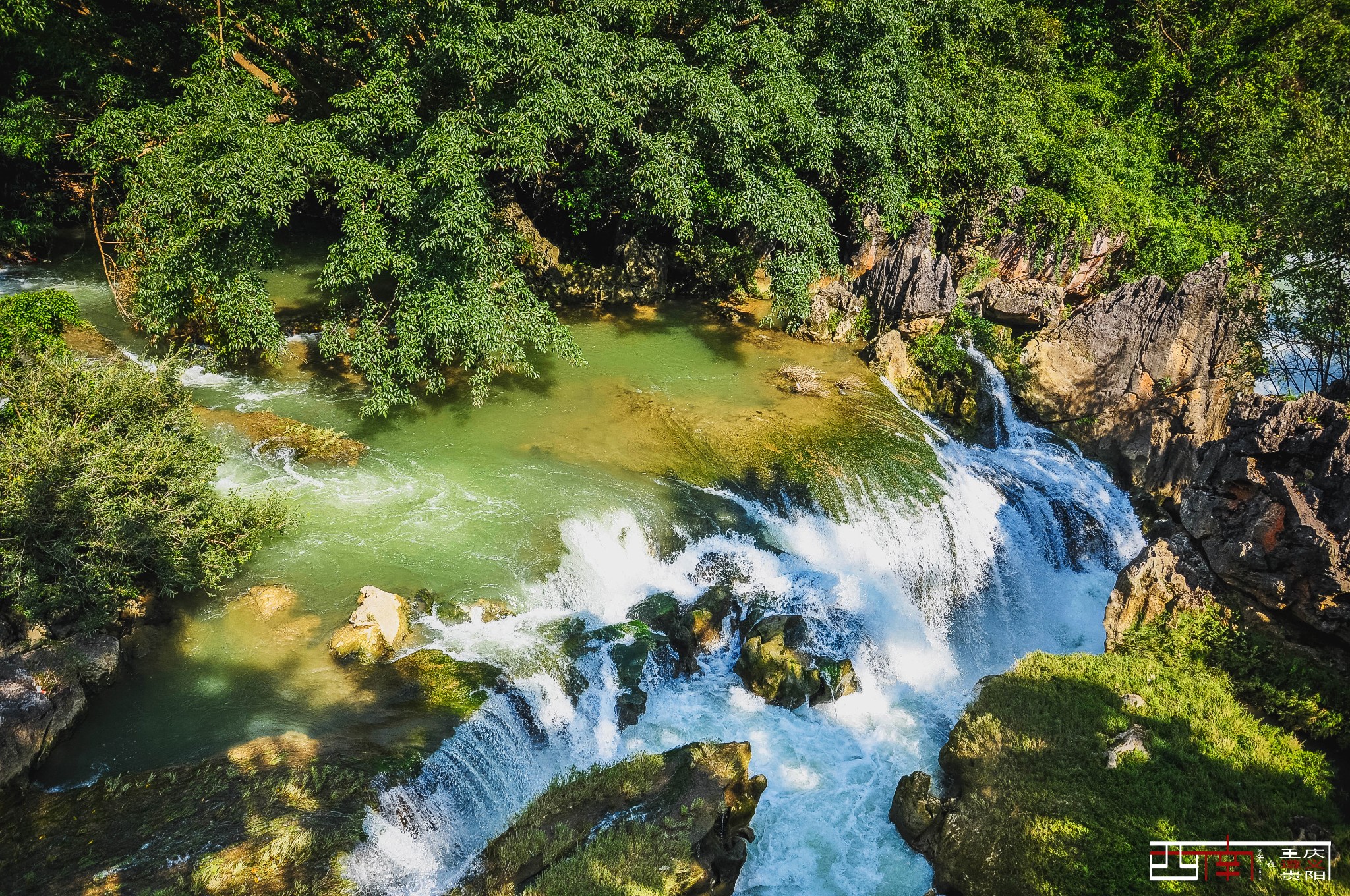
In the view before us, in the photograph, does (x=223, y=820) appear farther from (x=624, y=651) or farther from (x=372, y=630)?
(x=624, y=651)

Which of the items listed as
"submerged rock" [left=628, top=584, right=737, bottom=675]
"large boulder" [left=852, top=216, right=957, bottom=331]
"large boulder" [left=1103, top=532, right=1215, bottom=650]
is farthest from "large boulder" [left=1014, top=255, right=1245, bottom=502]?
"submerged rock" [left=628, top=584, right=737, bottom=675]

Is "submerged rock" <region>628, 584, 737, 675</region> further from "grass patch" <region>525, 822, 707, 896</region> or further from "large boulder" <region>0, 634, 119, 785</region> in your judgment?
"large boulder" <region>0, 634, 119, 785</region>

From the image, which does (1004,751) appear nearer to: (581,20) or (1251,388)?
(1251,388)

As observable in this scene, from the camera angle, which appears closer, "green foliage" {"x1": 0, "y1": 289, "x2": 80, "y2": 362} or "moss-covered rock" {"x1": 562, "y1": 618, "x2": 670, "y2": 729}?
"moss-covered rock" {"x1": 562, "y1": 618, "x2": 670, "y2": 729}

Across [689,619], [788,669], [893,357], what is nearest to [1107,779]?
[788,669]

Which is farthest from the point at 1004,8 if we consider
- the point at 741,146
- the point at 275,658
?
the point at 275,658

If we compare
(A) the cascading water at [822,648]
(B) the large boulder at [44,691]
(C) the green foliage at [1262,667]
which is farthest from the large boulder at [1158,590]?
(B) the large boulder at [44,691]
